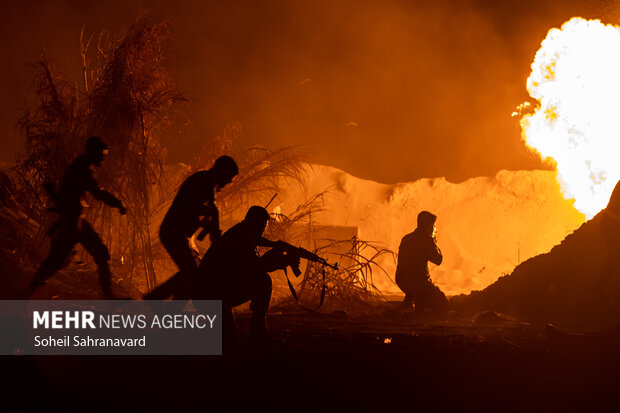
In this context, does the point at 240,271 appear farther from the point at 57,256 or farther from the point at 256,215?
the point at 57,256

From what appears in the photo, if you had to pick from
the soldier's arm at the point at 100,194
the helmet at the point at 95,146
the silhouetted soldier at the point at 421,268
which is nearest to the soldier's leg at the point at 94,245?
the soldier's arm at the point at 100,194

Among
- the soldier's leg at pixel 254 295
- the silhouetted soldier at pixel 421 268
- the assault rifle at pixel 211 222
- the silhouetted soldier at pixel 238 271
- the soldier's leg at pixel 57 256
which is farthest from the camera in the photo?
the silhouetted soldier at pixel 421 268

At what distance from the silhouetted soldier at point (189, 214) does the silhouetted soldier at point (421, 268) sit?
522 cm

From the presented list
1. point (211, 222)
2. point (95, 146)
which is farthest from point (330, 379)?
point (95, 146)

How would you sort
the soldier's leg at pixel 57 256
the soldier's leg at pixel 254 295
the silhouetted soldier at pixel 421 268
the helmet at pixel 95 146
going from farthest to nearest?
the silhouetted soldier at pixel 421 268 < the helmet at pixel 95 146 < the soldier's leg at pixel 57 256 < the soldier's leg at pixel 254 295

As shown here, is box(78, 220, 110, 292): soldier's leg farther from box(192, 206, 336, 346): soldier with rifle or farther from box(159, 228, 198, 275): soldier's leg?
box(192, 206, 336, 346): soldier with rifle

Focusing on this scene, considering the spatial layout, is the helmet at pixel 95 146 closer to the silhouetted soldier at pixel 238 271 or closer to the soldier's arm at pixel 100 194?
the soldier's arm at pixel 100 194

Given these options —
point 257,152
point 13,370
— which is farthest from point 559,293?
point 13,370

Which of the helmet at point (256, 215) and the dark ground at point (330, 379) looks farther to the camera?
the helmet at point (256, 215)

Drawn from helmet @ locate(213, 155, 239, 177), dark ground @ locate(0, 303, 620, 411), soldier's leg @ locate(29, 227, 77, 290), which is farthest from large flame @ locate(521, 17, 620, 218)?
soldier's leg @ locate(29, 227, 77, 290)

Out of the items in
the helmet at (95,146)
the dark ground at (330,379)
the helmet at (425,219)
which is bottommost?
the dark ground at (330,379)

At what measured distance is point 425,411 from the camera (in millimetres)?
3713

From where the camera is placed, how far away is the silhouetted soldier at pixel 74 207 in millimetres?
6465

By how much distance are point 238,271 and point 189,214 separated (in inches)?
35.9
